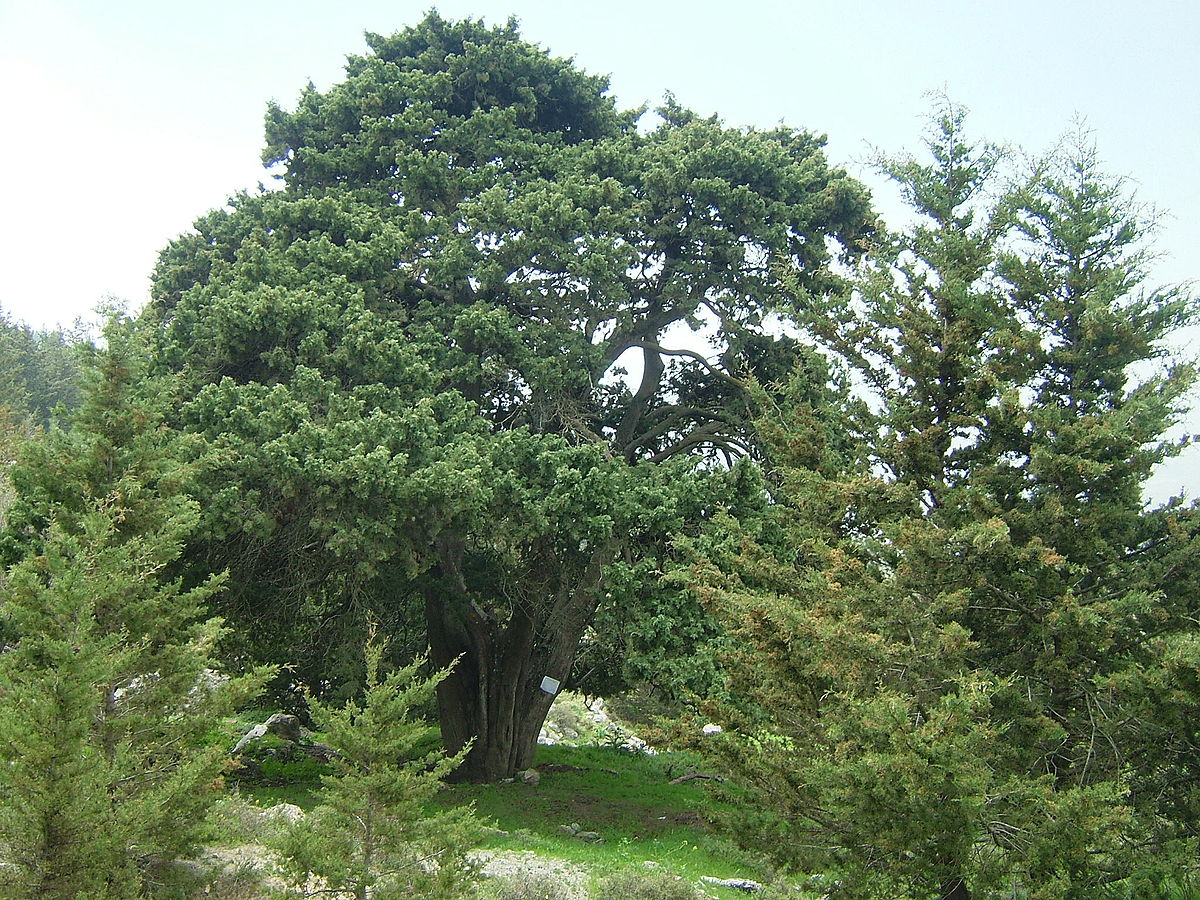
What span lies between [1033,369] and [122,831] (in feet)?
29.7

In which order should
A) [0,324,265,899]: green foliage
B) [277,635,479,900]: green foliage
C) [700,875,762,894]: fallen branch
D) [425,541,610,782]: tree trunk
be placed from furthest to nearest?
[425,541,610,782]: tree trunk < [700,875,762,894]: fallen branch < [277,635,479,900]: green foliage < [0,324,265,899]: green foliage

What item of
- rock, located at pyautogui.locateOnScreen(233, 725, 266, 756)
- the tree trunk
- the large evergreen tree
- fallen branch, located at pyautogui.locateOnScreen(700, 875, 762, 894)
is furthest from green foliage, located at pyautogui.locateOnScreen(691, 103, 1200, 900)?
rock, located at pyautogui.locateOnScreen(233, 725, 266, 756)

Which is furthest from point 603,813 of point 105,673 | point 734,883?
point 105,673

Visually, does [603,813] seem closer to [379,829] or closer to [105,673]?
[379,829]

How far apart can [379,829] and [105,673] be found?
2.54 m

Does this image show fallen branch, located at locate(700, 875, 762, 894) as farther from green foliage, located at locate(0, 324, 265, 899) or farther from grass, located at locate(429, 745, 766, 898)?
green foliage, located at locate(0, 324, 265, 899)

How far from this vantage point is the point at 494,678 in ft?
55.3

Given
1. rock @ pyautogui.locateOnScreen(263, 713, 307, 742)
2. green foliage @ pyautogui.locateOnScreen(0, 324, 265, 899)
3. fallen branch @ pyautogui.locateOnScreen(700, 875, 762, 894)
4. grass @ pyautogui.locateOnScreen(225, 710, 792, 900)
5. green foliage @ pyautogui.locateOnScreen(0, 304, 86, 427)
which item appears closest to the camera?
green foliage @ pyautogui.locateOnScreen(0, 324, 265, 899)

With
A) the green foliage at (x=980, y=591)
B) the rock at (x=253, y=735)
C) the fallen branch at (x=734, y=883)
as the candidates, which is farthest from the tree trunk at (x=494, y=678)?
the green foliage at (x=980, y=591)

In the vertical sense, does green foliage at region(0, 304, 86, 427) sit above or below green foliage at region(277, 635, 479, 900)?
above

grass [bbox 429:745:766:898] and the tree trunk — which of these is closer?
grass [bbox 429:745:766:898]

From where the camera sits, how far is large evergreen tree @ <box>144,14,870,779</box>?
11992 millimetres

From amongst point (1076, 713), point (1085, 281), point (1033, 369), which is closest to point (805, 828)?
point (1076, 713)

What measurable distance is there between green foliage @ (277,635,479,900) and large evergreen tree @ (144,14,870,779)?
3944 mm
